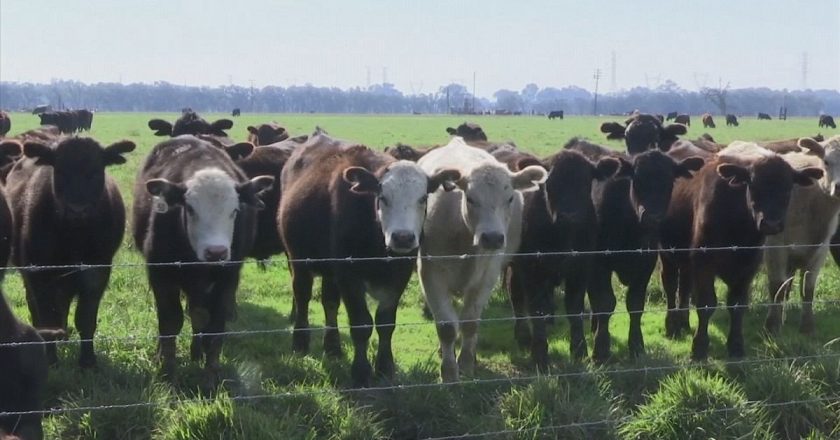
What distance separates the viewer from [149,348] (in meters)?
7.15

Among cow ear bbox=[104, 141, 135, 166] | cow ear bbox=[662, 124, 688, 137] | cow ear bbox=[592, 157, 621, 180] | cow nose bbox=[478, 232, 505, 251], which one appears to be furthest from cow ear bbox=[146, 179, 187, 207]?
cow ear bbox=[662, 124, 688, 137]

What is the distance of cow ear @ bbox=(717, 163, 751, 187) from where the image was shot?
779 centimetres

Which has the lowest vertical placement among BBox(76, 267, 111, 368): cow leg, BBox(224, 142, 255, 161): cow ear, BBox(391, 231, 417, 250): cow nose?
BBox(76, 267, 111, 368): cow leg

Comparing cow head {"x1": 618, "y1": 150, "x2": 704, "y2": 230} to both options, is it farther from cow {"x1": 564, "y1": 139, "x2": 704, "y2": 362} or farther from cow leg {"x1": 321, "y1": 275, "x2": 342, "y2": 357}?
cow leg {"x1": 321, "y1": 275, "x2": 342, "y2": 357}

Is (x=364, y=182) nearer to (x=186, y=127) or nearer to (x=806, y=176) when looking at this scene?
(x=806, y=176)

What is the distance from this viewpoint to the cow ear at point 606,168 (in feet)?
25.6

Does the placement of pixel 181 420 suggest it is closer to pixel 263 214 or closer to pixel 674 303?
pixel 263 214

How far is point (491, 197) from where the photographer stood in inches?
280

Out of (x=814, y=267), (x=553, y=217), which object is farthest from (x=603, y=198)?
(x=814, y=267)

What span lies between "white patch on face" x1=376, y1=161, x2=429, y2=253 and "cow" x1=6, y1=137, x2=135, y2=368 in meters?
2.29

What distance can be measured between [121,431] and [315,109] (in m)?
195

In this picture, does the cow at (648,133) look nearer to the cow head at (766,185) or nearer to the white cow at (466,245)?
the cow head at (766,185)

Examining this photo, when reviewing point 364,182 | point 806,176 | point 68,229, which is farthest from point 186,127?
point 806,176

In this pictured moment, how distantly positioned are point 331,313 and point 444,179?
204cm
